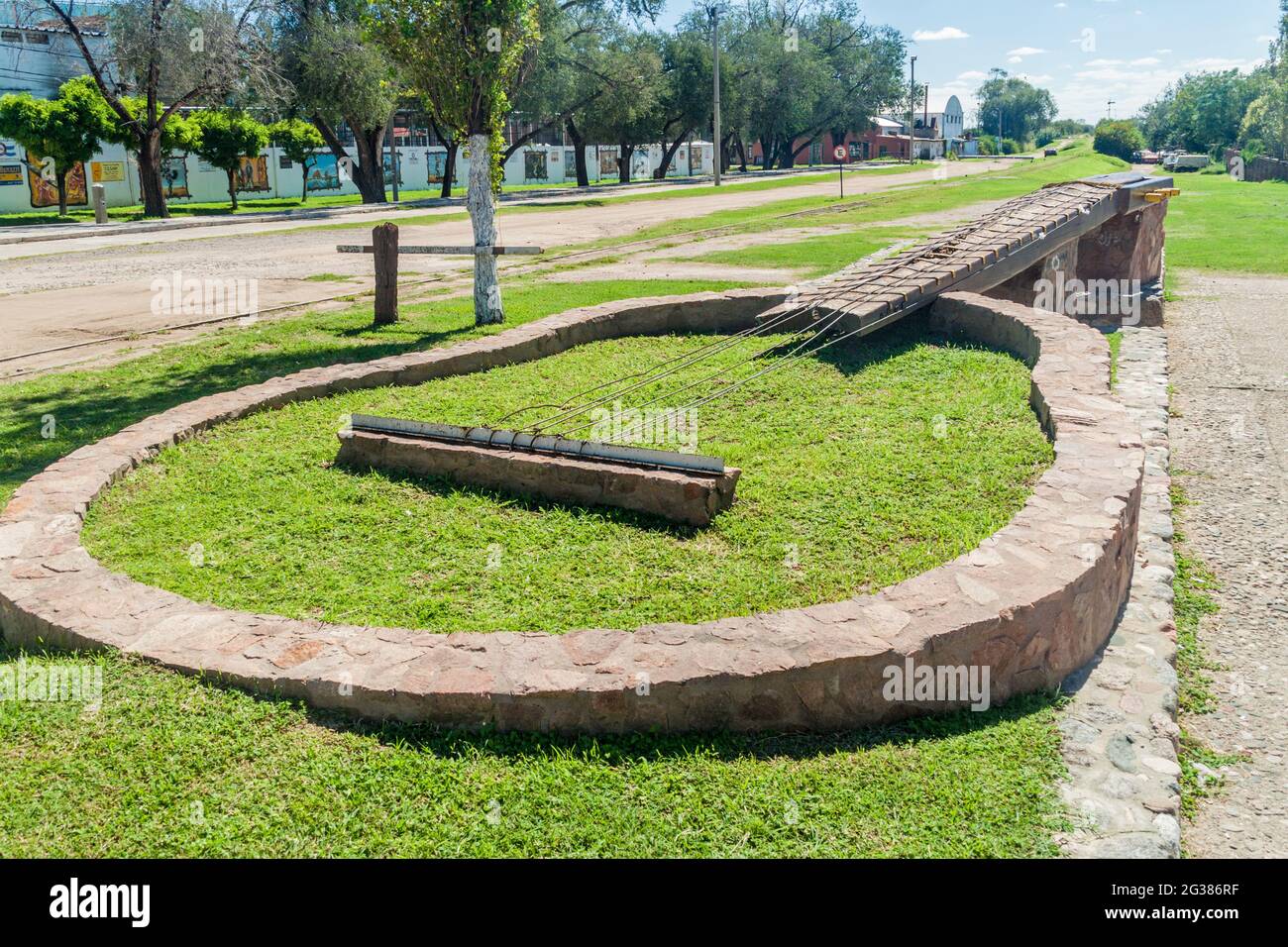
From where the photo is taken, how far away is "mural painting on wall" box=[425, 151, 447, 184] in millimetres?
48531

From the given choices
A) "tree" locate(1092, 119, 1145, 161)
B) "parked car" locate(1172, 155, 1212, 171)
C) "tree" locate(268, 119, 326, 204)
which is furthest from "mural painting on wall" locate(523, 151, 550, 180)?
"tree" locate(1092, 119, 1145, 161)

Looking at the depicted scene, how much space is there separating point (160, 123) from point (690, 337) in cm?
2545

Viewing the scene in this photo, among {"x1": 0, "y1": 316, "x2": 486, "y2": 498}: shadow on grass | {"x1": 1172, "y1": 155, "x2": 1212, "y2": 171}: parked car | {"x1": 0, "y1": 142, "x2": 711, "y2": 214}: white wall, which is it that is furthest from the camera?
{"x1": 1172, "y1": 155, "x2": 1212, "y2": 171}: parked car

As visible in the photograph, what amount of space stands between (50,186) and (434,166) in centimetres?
1749

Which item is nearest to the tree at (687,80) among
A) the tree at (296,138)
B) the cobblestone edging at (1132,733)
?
the tree at (296,138)

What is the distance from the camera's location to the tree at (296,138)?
38031 millimetres

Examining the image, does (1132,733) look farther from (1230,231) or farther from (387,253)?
(1230,231)

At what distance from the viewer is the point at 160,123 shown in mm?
29984

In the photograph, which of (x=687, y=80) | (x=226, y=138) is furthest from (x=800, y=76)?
(x=226, y=138)

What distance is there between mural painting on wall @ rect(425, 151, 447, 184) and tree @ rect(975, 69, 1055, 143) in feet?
316

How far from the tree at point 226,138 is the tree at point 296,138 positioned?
1401 mm

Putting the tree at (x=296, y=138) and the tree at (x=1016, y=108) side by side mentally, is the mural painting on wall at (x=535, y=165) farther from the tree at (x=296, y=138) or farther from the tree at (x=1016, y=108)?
the tree at (x=1016, y=108)

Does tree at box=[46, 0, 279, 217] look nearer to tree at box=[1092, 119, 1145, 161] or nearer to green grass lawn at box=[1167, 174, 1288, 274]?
green grass lawn at box=[1167, 174, 1288, 274]
